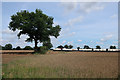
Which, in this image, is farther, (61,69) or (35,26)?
(35,26)

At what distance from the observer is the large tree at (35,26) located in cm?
4187

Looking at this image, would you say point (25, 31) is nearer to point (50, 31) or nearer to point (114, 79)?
point (50, 31)

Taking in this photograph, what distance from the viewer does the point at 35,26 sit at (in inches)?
1660

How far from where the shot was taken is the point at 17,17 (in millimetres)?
44562

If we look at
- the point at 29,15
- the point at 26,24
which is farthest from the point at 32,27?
the point at 29,15

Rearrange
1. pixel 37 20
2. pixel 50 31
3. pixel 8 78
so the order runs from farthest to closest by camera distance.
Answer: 1. pixel 50 31
2. pixel 37 20
3. pixel 8 78

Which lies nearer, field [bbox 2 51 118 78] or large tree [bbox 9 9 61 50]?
field [bbox 2 51 118 78]

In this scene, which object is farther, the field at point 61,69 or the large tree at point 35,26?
the large tree at point 35,26

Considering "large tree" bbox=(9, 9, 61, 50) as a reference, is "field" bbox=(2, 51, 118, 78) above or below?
below

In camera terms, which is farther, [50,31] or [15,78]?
[50,31]

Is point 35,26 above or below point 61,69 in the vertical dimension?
above

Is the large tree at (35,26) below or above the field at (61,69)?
above

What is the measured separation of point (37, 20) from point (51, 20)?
22.2ft

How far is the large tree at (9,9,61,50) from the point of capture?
1648 inches
